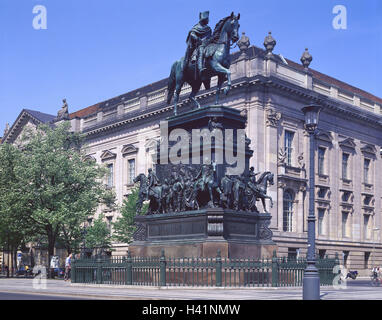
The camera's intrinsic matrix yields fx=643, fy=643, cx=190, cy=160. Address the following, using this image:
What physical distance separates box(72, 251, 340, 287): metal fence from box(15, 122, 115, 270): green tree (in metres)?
23.4

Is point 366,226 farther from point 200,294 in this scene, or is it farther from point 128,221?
point 200,294

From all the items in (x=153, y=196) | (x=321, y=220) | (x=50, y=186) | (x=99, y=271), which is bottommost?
(x=99, y=271)

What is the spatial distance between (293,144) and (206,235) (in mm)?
35341

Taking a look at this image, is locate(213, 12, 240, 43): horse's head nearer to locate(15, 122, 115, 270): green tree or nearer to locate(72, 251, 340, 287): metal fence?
locate(72, 251, 340, 287): metal fence

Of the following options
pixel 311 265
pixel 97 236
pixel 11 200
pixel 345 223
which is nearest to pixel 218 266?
pixel 311 265

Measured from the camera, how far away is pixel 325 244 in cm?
5519

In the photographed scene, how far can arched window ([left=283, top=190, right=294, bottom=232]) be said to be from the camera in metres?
52.2

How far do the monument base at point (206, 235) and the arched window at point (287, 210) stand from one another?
31845 mm

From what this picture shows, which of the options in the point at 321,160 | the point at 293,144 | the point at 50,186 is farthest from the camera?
the point at 321,160

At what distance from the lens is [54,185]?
46.3 m

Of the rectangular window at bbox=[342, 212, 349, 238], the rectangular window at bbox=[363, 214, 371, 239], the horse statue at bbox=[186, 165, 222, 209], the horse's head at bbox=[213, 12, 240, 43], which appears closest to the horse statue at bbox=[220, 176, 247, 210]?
the horse statue at bbox=[186, 165, 222, 209]

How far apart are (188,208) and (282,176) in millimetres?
31369
